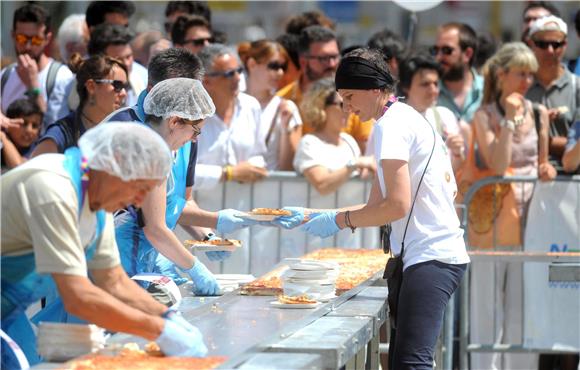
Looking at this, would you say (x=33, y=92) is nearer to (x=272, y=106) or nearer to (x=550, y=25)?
(x=272, y=106)

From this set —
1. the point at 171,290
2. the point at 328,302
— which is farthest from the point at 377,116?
the point at 171,290

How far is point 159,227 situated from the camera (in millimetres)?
5336

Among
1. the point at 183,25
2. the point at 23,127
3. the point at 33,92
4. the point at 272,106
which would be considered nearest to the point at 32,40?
the point at 33,92

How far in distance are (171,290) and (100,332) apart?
3.82ft

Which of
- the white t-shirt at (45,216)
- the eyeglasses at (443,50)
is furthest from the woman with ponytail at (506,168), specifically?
the white t-shirt at (45,216)

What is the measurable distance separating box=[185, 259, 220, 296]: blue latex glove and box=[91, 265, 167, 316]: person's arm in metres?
1.31

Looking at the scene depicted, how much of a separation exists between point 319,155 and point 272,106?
68 cm

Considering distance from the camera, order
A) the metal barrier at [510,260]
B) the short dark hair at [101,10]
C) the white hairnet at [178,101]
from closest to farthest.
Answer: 1. the white hairnet at [178,101]
2. the metal barrier at [510,260]
3. the short dark hair at [101,10]

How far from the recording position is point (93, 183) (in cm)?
400

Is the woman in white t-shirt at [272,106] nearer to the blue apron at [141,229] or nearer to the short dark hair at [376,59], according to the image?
the blue apron at [141,229]

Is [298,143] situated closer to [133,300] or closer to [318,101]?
[318,101]

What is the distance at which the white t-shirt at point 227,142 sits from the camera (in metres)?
8.39

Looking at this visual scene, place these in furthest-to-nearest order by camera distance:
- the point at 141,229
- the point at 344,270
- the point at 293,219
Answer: the point at 344,270 < the point at 293,219 < the point at 141,229

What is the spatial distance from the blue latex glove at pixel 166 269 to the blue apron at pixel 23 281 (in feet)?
5.17
